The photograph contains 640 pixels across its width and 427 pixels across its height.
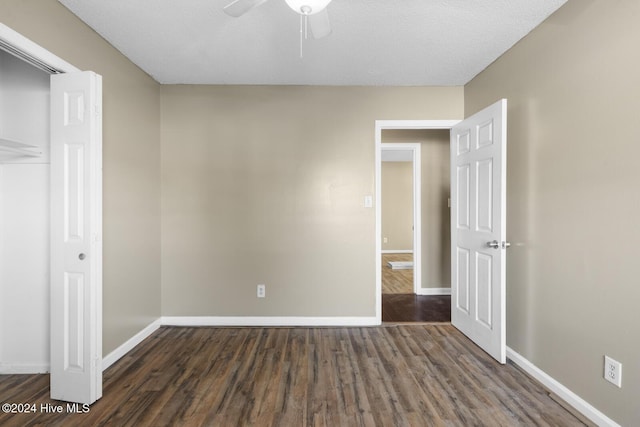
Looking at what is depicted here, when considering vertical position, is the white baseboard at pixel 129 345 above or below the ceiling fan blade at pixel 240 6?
below

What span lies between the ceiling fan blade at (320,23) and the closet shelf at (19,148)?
200cm

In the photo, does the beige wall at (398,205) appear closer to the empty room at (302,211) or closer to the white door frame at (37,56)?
the empty room at (302,211)

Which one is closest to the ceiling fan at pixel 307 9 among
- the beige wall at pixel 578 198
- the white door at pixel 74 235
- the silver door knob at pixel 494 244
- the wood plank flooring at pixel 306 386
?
the white door at pixel 74 235

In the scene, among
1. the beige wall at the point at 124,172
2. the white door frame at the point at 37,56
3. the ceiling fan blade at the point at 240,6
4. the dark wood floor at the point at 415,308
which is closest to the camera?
the ceiling fan blade at the point at 240,6

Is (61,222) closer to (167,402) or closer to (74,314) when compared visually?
(74,314)

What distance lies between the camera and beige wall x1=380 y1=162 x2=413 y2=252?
7570 millimetres

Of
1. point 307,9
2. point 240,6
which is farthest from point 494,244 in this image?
point 240,6

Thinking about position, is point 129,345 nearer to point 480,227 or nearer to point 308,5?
point 308,5

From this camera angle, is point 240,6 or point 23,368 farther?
point 23,368

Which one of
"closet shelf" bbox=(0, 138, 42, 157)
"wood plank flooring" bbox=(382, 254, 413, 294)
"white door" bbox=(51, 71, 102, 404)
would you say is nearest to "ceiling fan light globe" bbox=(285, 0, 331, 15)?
"white door" bbox=(51, 71, 102, 404)

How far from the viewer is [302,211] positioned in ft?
10.0

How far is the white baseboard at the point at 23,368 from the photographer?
2.12 meters

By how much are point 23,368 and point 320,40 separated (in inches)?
128

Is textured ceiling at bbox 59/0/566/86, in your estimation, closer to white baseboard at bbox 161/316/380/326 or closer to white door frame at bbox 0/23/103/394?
white door frame at bbox 0/23/103/394
